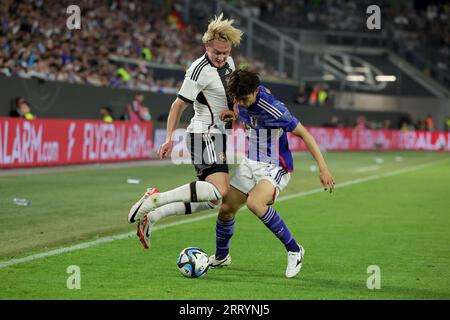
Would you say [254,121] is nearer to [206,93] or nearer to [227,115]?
[227,115]

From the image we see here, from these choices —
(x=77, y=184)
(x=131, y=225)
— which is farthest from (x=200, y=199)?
(x=77, y=184)

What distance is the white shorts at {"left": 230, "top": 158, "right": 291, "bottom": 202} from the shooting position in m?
8.29

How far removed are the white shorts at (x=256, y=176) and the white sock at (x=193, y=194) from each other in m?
0.23

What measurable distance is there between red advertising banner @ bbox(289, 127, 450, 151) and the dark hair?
31.6 metres

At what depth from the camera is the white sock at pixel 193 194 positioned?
8266 millimetres

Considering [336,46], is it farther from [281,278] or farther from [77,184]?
[281,278]

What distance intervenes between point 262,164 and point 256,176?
0.41 ft

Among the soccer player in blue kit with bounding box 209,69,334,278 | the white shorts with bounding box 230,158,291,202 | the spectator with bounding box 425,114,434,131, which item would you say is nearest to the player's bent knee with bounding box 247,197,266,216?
the soccer player in blue kit with bounding box 209,69,334,278

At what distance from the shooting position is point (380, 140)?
45.9 m

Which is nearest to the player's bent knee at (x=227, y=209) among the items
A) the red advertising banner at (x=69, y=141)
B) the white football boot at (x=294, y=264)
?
the white football boot at (x=294, y=264)

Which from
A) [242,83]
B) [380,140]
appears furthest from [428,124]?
[242,83]

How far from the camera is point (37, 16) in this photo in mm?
26594

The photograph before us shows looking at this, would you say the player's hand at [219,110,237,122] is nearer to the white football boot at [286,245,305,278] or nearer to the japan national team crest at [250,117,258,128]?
the japan national team crest at [250,117,258,128]

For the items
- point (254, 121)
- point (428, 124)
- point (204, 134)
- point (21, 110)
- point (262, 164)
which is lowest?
point (428, 124)
